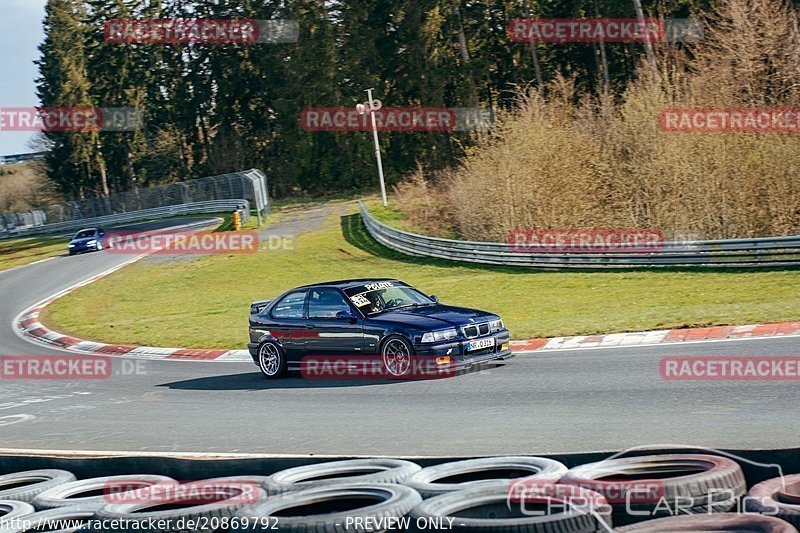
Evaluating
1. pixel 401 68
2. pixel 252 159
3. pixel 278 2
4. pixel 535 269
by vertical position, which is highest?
pixel 278 2

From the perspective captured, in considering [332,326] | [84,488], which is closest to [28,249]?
[332,326]

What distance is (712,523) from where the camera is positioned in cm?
495

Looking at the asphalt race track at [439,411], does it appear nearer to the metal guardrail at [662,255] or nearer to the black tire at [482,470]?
the black tire at [482,470]

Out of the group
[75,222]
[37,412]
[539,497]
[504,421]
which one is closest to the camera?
[539,497]

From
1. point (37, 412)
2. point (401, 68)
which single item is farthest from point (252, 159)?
point (37, 412)

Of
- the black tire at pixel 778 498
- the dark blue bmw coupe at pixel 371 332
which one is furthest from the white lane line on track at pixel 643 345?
the black tire at pixel 778 498

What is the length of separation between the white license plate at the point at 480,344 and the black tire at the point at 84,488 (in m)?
6.48

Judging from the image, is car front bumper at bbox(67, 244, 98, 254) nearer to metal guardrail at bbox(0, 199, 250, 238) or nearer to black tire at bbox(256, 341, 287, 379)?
metal guardrail at bbox(0, 199, 250, 238)

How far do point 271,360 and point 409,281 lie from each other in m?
14.4

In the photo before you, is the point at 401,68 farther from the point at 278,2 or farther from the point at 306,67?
the point at 278,2

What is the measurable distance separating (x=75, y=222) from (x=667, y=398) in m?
62.2

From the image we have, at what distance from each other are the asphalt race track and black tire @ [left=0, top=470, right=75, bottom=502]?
2295mm

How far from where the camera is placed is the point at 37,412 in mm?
14977

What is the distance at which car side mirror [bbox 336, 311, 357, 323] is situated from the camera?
14.0 m
